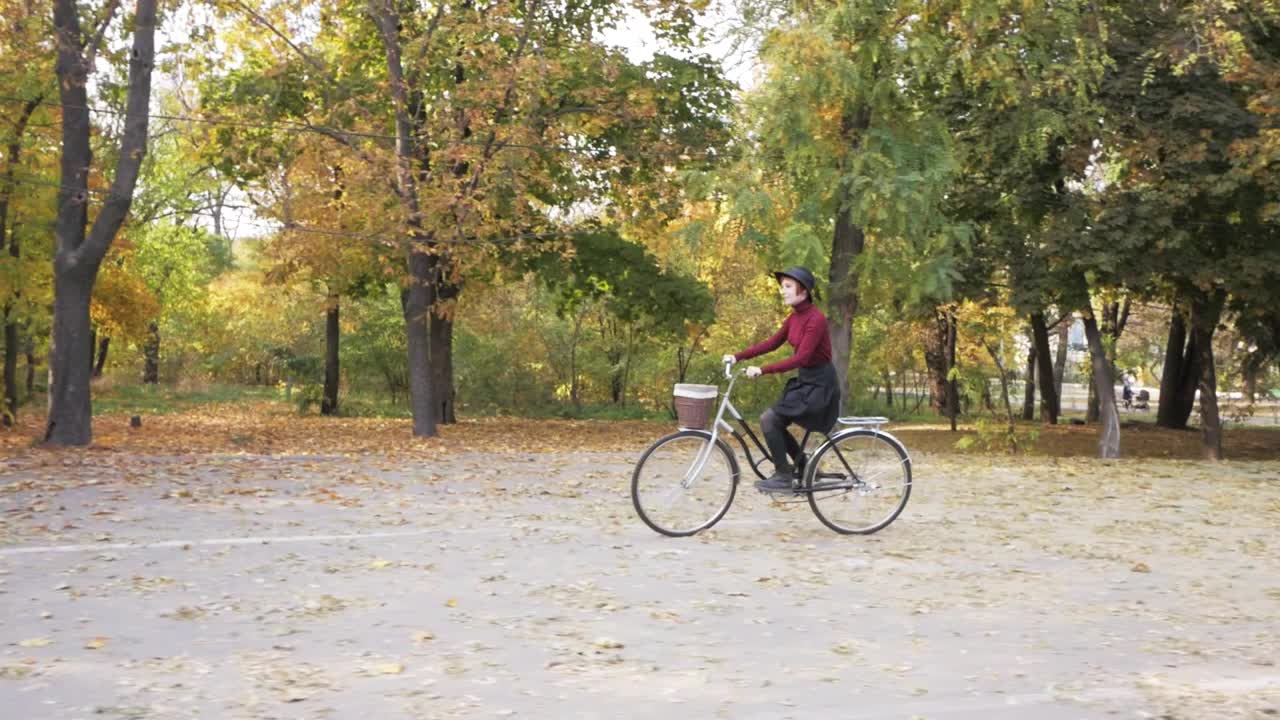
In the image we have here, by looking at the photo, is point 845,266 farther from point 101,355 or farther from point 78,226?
point 101,355

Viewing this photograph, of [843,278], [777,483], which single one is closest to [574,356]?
[843,278]

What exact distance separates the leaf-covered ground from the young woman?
2.17 feet

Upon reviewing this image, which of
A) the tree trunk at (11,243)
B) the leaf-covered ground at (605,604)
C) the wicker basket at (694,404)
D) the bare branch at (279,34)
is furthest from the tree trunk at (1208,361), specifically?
the tree trunk at (11,243)

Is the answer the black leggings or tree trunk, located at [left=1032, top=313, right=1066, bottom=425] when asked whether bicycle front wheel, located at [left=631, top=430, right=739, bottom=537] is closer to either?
the black leggings

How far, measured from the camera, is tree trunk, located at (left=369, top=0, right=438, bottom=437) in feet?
69.8

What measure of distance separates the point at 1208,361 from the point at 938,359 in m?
18.8

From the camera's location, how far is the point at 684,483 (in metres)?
9.21

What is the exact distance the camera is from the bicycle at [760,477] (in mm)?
9133

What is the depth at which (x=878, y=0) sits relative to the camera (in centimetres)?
1889

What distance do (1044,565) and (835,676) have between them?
3524mm

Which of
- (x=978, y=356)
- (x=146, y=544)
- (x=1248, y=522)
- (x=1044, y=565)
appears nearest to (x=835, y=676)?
(x=1044, y=565)

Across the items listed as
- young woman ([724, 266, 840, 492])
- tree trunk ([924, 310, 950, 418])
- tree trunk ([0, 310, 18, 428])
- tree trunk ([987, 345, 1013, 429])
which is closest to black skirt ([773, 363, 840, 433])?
young woman ([724, 266, 840, 492])

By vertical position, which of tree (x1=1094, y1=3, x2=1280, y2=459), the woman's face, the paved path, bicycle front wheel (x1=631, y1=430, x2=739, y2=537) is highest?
tree (x1=1094, y1=3, x2=1280, y2=459)

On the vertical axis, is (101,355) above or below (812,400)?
above
